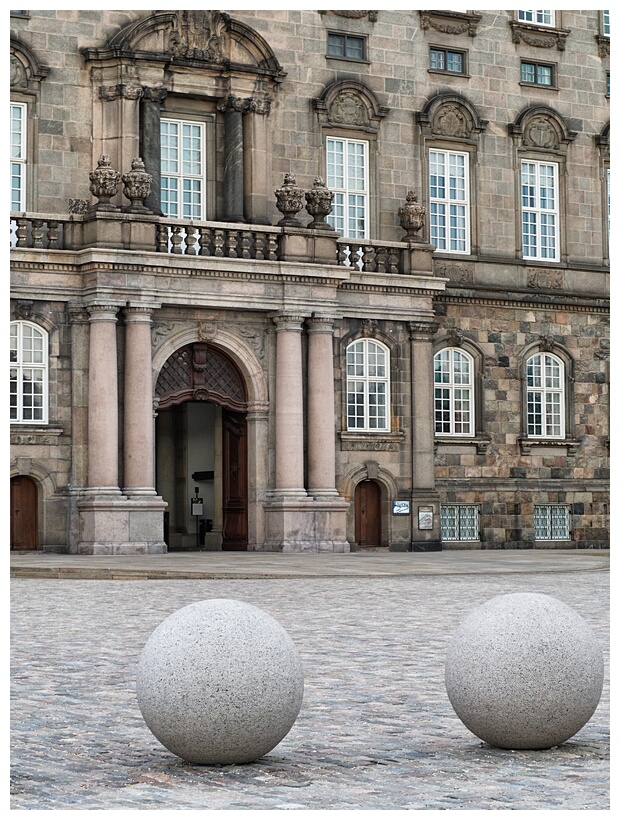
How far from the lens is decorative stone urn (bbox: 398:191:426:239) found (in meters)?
42.8

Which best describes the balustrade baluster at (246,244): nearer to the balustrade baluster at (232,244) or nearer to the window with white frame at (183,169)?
the balustrade baluster at (232,244)

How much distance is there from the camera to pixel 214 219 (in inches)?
1645

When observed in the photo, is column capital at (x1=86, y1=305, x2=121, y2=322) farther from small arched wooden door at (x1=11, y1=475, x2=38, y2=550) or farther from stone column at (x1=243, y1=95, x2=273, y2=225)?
stone column at (x1=243, y1=95, x2=273, y2=225)

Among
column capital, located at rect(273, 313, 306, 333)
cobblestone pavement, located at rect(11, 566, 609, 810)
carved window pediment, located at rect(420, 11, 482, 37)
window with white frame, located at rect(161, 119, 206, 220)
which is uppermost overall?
carved window pediment, located at rect(420, 11, 482, 37)

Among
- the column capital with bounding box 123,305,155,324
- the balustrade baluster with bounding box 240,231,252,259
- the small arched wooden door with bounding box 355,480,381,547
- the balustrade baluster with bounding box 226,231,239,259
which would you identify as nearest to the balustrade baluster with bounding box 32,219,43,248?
the column capital with bounding box 123,305,155,324

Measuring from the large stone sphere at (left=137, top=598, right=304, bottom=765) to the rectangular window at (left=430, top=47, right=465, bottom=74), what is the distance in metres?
37.1

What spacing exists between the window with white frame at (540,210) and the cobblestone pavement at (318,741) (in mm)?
27473

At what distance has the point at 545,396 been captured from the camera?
46.6 m

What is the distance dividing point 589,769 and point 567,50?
40446 mm

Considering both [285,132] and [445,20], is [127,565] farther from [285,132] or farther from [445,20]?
[445,20]

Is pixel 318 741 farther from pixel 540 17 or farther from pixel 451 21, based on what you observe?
pixel 540 17

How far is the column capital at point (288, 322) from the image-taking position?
130 ft

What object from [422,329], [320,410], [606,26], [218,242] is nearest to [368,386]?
[422,329]
